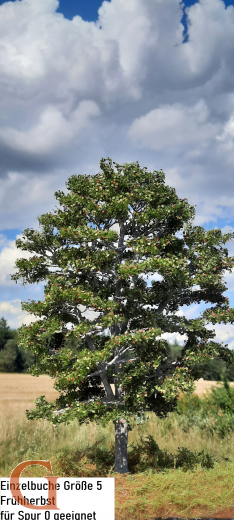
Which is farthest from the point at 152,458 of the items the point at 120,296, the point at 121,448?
the point at 120,296

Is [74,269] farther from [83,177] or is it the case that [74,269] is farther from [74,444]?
[74,444]

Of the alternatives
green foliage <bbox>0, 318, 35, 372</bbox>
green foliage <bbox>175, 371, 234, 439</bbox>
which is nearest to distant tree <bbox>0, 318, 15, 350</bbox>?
green foliage <bbox>0, 318, 35, 372</bbox>

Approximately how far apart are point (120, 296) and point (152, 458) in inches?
253

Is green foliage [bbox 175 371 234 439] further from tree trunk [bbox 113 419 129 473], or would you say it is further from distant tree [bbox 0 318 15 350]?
distant tree [bbox 0 318 15 350]

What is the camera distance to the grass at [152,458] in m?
11.0

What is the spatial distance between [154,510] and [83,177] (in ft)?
35.7

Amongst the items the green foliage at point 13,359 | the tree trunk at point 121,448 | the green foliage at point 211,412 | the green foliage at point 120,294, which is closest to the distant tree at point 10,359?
the green foliage at point 13,359

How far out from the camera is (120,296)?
45.2 feet

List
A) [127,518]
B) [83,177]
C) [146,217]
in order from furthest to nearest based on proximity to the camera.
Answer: [83,177] < [146,217] < [127,518]

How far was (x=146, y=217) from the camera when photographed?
13.2 m

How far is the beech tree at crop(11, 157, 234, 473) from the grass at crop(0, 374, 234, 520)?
1.56 metres

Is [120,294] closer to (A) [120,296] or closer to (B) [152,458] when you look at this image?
(A) [120,296]

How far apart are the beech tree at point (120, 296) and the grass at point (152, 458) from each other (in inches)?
61.6

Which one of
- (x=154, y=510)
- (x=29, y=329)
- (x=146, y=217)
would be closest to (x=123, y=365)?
(x=29, y=329)
